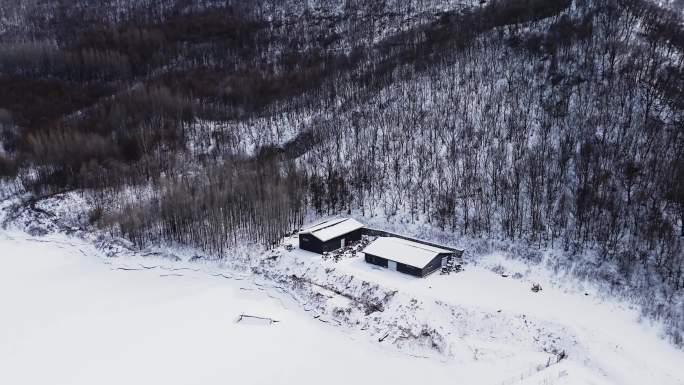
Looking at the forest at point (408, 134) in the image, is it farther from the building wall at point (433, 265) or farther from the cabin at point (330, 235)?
the building wall at point (433, 265)

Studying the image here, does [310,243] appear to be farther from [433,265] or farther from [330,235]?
[433,265]

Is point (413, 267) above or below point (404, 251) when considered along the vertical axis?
below

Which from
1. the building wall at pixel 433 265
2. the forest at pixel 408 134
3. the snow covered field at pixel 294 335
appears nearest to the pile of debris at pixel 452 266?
the building wall at pixel 433 265

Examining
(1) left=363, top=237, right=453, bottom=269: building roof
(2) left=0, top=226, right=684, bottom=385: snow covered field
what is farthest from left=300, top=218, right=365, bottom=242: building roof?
(1) left=363, top=237, right=453, bottom=269: building roof

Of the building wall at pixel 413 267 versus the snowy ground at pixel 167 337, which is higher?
the building wall at pixel 413 267

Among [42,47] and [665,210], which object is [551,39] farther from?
[42,47]

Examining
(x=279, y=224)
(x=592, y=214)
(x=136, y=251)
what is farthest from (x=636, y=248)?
(x=136, y=251)

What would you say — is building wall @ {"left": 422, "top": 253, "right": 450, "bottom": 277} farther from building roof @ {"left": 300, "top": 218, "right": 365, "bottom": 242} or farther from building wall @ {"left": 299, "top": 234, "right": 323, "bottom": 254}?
building wall @ {"left": 299, "top": 234, "right": 323, "bottom": 254}

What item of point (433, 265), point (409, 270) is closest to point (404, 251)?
point (409, 270)
